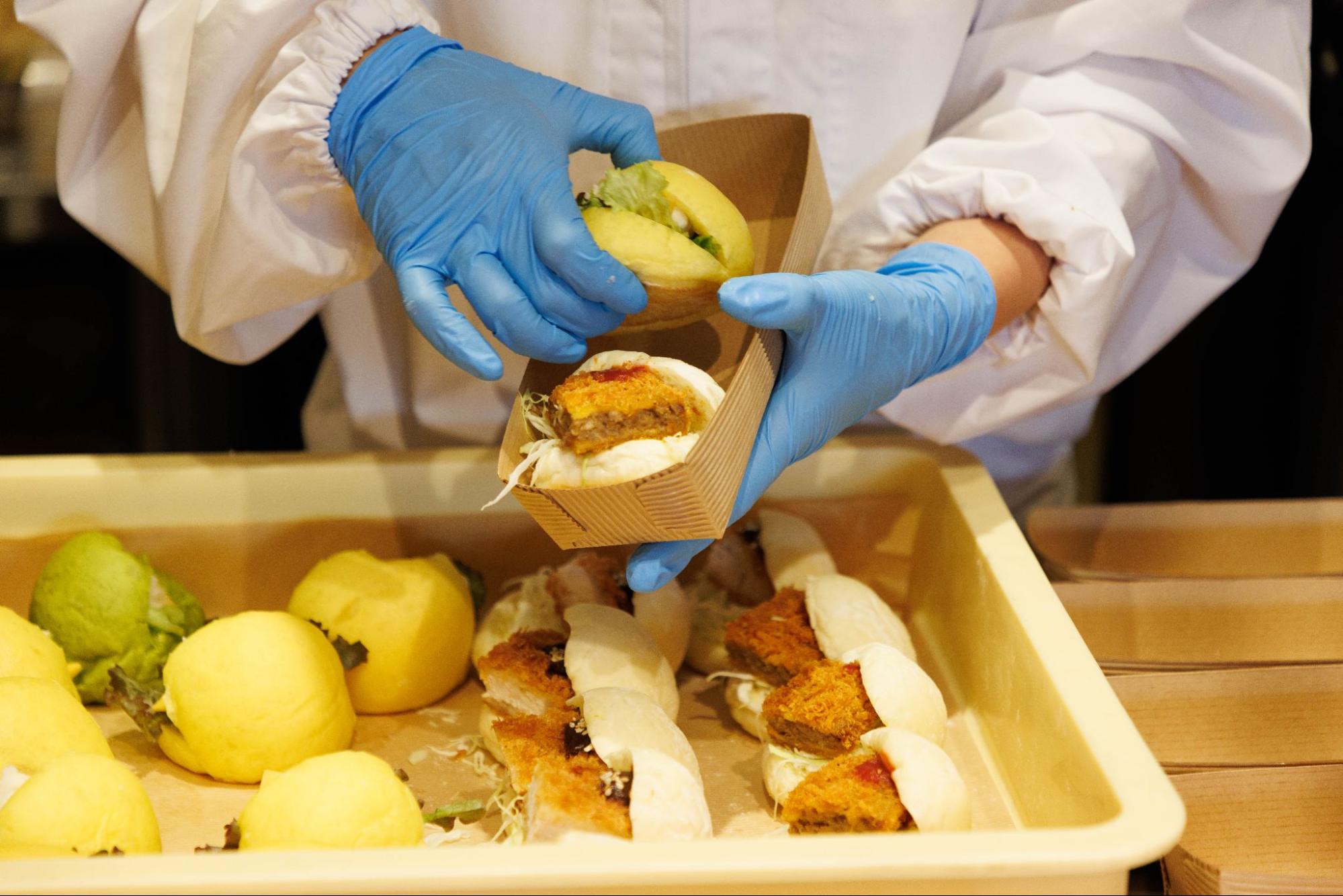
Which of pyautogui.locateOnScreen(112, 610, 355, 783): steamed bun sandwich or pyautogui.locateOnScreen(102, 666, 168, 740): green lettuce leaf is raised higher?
pyautogui.locateOnScreen(112, 610, 355, 783): steamed bun sandwich

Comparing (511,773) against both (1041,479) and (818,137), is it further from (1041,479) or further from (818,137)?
(1041,479)

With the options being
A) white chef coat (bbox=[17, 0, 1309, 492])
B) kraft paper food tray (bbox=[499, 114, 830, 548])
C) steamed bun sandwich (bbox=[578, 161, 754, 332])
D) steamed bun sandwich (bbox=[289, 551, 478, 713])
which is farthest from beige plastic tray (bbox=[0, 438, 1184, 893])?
steamed bun sandwich (bbox=[578, 161, 754, 332])

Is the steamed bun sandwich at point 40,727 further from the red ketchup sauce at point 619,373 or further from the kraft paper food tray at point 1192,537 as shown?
the kraft paper food tray at point 1192,537

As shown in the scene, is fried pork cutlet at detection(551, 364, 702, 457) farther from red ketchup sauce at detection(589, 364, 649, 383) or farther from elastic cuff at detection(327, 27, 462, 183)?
elastic cuff at detection(327, 27, 462, 183)

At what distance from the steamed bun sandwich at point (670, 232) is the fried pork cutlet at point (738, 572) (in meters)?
0.33

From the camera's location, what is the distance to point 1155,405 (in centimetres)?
251

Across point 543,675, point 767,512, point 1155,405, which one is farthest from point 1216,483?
point 543,675

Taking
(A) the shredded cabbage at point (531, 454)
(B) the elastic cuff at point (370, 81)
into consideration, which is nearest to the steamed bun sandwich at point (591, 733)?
(A) the shredded cabbage at point (531, 454)

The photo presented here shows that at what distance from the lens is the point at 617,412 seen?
1.04 m

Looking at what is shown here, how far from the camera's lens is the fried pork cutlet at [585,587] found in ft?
4.32

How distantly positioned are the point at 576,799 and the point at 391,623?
0.36m

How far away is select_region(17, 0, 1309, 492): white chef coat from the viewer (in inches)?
50.3

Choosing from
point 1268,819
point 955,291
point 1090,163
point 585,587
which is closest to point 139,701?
point 585,587

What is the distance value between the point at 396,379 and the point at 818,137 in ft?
2.17
